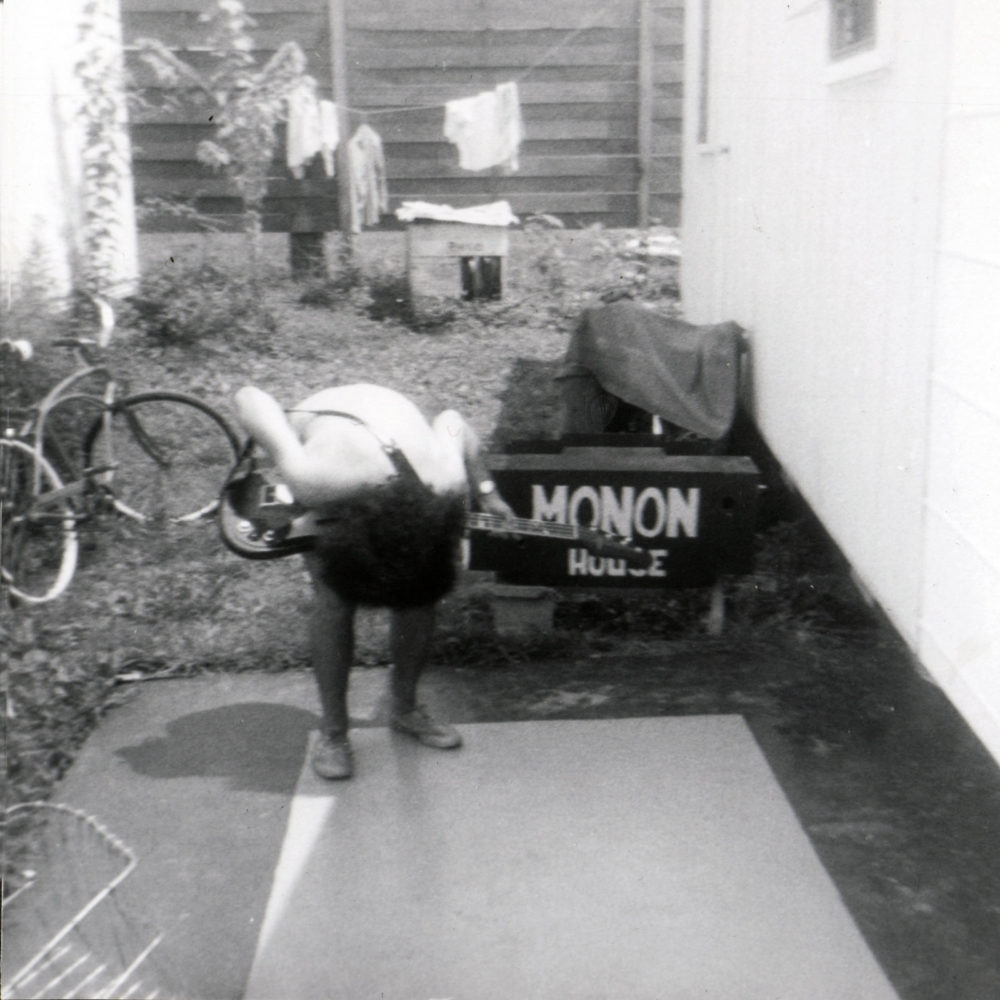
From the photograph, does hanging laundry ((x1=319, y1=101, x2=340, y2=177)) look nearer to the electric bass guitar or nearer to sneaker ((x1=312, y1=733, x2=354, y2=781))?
the electric bass guitar

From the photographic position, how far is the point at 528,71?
25.8 feet

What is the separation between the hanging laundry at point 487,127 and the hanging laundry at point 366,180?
539 mm

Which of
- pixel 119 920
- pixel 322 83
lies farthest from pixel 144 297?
pixel 119 920

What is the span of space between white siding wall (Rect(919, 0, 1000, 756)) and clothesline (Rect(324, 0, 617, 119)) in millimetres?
5473

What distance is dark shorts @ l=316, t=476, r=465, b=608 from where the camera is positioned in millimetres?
2668

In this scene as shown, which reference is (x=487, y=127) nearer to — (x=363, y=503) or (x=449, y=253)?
(x=449, y=253)

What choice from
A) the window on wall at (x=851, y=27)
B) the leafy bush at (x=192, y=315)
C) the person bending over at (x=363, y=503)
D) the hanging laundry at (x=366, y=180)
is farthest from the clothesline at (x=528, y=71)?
the person bending over at (x=363, y=503)

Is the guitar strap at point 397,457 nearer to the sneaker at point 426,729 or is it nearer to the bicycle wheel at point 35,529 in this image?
the sneaker at point 426,729

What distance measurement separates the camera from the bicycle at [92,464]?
417 centimetres

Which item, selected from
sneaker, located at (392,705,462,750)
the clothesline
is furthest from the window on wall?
the clothesline

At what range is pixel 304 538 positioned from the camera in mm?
2902

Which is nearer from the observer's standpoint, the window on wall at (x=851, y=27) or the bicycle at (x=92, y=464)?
the window on wall at (x=851, y=27)

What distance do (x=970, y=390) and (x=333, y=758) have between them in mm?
1688

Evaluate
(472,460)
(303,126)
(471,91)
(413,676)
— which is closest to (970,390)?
(472,460)
